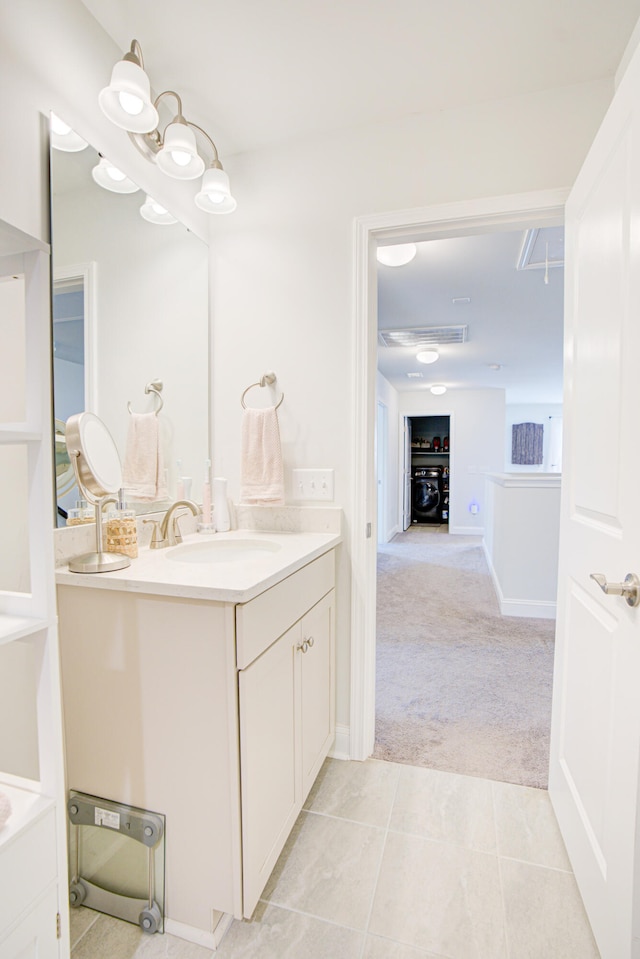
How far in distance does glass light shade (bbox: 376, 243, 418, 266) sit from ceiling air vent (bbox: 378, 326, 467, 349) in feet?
5.34

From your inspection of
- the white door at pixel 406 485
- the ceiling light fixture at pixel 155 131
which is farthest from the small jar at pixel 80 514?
the white door at pixel 406 485

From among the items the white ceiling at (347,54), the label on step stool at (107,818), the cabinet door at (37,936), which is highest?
the white ceiling at (347,54)

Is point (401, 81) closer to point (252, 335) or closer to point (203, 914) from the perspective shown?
point (252, 335)

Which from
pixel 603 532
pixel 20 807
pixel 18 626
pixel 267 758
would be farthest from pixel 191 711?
pixel 603 532

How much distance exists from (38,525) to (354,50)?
163 cm

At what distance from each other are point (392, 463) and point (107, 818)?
6581 mm

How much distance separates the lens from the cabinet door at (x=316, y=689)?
1448mm

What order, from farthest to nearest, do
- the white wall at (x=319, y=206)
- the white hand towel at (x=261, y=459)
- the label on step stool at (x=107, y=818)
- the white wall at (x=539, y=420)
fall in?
the white wall at (x=539, y=420) → the white hand towel at (x=261, y=459) → the white wall at (x=319, y=206) → the label on step stool at (x=107, y=818)

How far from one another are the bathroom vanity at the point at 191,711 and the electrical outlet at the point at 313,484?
22.4 inches

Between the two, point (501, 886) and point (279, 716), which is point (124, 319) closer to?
point (279, 716)

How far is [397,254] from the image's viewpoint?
8.61 feet

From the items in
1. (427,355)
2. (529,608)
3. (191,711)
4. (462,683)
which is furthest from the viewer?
(427,355)

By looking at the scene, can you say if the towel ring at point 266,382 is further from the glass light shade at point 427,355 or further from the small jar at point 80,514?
the glass light shade at point 427,355

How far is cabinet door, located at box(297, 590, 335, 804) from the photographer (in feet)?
4.75
